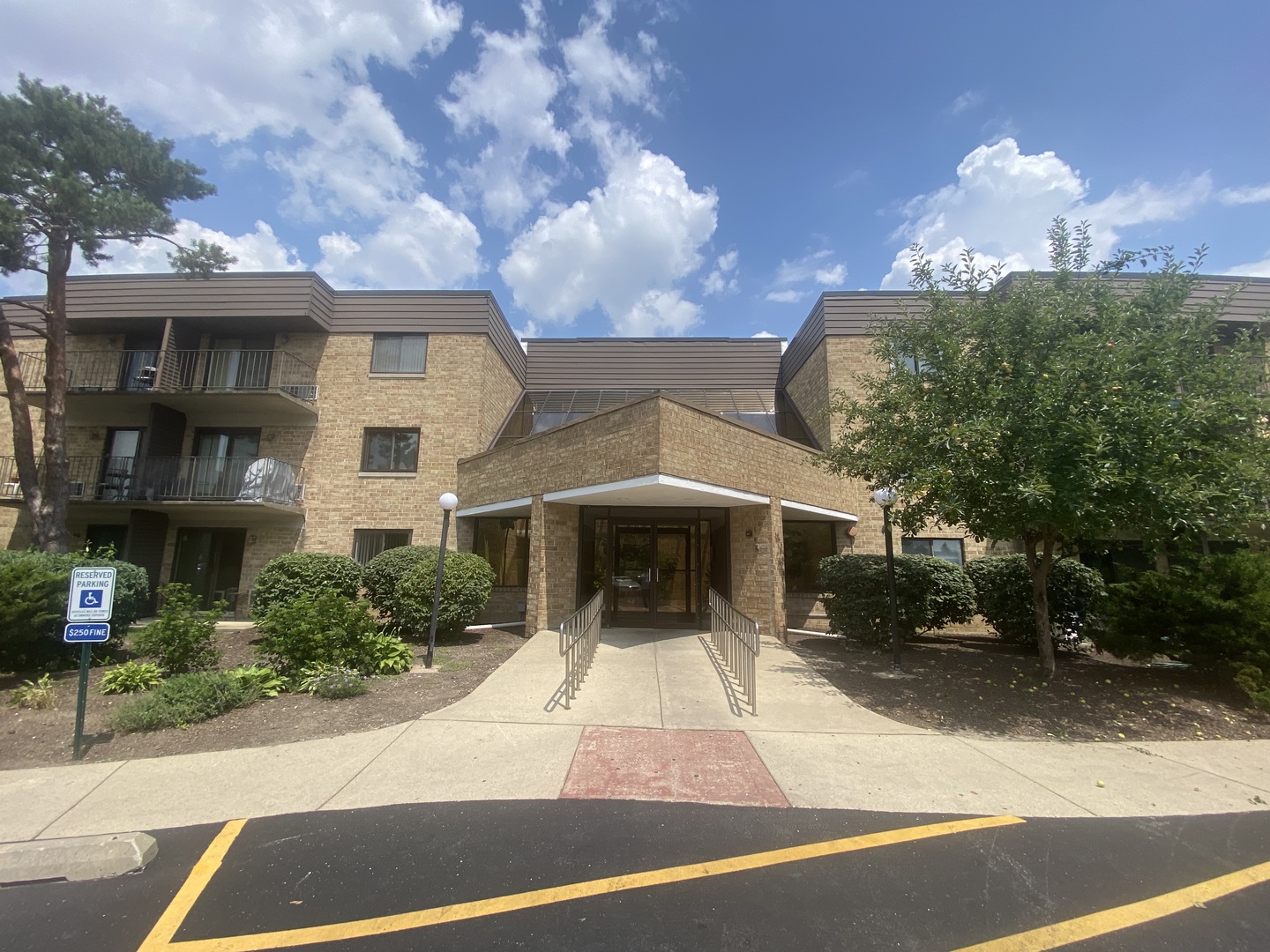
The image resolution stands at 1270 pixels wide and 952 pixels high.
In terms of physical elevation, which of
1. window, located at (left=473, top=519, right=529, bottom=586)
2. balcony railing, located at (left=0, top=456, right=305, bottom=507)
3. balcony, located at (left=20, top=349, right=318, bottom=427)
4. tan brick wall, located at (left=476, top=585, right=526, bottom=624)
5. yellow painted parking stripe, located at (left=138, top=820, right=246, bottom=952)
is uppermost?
balcony, located at (left=20, top=349, right=318, bottom=427)

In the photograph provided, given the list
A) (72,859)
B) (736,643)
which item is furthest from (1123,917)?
(72,859)

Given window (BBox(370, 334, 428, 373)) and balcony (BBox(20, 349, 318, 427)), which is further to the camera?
window (BBox(370, 334, 428, 373))

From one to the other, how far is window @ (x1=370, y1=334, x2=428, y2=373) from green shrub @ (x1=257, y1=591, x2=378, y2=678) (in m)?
8.86

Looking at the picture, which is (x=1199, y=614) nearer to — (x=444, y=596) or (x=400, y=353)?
(x=444, y=596)

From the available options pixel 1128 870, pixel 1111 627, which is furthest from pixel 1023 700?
pixel 1128 870

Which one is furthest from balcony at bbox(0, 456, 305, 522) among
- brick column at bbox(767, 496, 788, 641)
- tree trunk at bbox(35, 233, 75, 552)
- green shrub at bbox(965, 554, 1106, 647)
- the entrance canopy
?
green shrub at bbox(965, 554, 1106, 647)

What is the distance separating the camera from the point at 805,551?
14.2 metres

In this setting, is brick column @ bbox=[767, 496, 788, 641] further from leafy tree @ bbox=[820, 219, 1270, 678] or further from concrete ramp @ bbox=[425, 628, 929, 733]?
leafy tree @ bbox=[820, 219, 1270, 678]

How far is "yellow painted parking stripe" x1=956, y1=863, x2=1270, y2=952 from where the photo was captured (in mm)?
2721

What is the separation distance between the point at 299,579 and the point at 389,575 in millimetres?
1986

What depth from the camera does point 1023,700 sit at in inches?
277

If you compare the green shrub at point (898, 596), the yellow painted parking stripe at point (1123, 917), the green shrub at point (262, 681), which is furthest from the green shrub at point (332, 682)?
the green shrub at point (898, 596)

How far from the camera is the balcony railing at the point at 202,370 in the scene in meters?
14.7

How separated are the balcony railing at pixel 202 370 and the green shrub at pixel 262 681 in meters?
9.72
